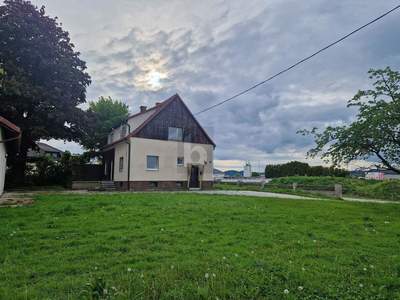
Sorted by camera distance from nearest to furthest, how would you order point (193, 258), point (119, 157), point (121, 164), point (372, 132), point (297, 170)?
point (193, 258) < point (372, 132) < point (121, 164) < point (119, 157) < point (297, 170)

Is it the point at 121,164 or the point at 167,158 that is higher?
the point at 167,158

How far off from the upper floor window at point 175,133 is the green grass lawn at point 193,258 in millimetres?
15512

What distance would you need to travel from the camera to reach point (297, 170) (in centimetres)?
3734

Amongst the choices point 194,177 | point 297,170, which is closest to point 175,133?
point 194,177

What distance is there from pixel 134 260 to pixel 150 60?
14.2m

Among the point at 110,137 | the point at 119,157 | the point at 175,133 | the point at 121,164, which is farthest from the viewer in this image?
the point at 110,137

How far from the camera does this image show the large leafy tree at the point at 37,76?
19.0 meters

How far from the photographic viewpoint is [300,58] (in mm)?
11570

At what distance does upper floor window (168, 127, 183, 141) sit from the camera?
22858 mm

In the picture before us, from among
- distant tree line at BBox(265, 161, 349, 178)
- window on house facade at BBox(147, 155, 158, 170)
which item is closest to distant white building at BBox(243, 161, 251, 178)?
distant tree line at BBox(265, 161, 349, 178)

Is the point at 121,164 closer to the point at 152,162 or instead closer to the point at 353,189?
the point at 152,162

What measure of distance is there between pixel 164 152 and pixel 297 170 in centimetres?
2249

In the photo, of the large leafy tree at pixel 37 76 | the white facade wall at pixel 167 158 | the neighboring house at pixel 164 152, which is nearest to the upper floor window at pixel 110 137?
the neighboring house at pixel 164 152

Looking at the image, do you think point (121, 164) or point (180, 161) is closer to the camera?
point (121, 164)
